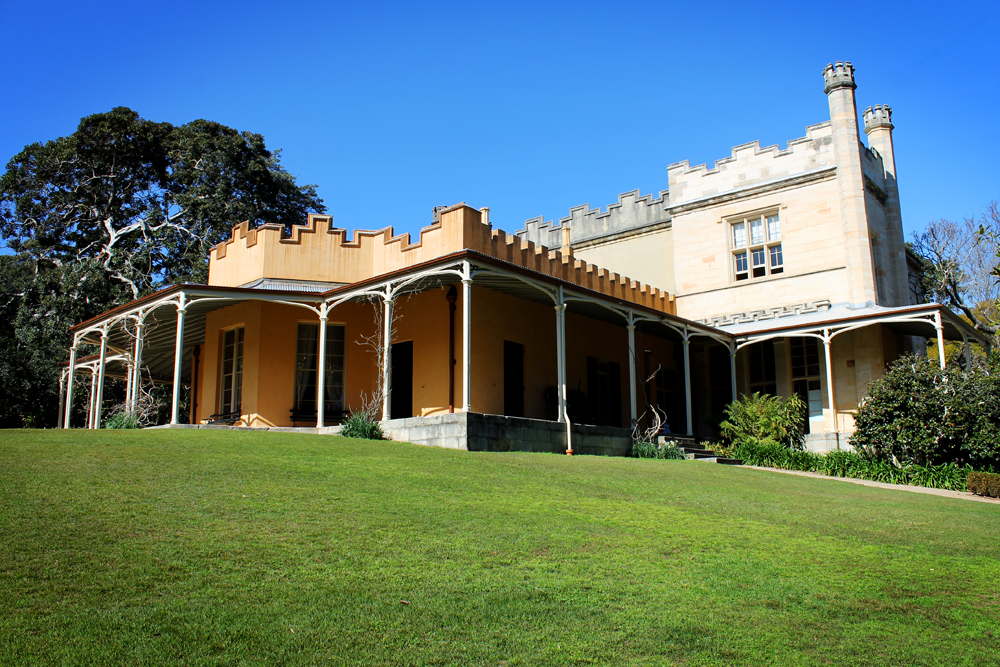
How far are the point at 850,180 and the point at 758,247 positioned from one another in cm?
297

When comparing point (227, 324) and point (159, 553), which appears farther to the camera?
point (227, 324)

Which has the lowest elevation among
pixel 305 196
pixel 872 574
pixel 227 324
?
pixel 872 574

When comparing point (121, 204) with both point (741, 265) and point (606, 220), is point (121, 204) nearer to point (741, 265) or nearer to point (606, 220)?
point (606, 220)

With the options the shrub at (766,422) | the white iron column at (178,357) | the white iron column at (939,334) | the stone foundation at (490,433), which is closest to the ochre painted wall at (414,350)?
the white iron column at (178,357)

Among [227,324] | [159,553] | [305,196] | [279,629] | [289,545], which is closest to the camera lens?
[279,629]

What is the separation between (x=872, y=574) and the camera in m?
6.50

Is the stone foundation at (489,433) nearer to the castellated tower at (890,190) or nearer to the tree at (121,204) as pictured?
the castellated tower at (890,190)

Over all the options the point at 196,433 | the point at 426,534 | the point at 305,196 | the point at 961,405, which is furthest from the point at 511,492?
the point at 305,196

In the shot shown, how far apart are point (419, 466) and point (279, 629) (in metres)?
5.49

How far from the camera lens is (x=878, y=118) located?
2444 cm

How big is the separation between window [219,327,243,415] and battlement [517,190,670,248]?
35.4 feet

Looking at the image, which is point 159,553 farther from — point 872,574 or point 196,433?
point 196,433

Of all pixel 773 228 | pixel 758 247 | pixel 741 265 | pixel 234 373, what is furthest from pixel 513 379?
pixel 773 228

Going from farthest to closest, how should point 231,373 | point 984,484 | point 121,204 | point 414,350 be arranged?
1. point 121,204
2. point 231,373
3. point 414,350
4. point 984,484
